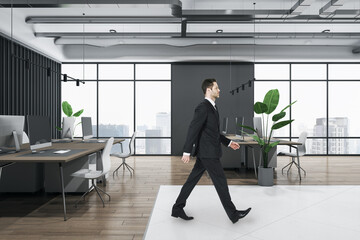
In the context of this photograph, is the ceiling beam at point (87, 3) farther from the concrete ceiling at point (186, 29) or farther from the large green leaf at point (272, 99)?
the large green leaf at point (272, 99)

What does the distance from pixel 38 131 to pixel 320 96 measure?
8668 mm

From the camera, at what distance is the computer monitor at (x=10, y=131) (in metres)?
3.33

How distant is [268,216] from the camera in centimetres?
298

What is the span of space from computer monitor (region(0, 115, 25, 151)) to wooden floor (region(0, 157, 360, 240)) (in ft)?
2.95

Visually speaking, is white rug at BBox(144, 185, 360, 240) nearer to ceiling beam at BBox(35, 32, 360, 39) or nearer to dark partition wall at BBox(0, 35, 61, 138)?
dark partition wall at BBox(0, 35, 61, 138)

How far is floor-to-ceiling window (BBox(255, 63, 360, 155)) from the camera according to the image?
834 cm

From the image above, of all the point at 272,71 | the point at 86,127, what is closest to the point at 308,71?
the point at 272,71

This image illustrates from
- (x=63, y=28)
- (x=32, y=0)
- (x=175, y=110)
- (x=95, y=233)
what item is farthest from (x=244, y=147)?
(x=63, y=28)

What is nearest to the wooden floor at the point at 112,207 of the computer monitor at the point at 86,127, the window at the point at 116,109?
the computer monitor at the point at 86,127

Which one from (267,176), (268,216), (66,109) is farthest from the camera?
(66,109)

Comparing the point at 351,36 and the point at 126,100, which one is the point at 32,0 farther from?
the point at 351,36

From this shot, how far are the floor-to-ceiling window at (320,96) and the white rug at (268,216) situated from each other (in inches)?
179

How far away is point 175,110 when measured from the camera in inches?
325

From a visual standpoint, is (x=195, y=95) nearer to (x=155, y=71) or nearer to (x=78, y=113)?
(x=155, y=71)
